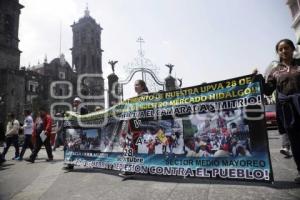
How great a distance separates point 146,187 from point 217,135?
1.46 m

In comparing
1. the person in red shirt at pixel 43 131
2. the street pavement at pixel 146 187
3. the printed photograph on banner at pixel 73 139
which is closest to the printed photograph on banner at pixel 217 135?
the street pavement at pixel 146 187

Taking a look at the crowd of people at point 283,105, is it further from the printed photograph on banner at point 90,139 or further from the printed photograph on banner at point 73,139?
the printed photograph on banner at point 73,139

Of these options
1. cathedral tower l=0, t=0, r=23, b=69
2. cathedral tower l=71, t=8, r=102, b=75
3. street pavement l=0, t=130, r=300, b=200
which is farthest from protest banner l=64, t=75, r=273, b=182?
cathedral tower l=71, t=8, r=102, b=75

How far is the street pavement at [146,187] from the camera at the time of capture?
3.18 meters

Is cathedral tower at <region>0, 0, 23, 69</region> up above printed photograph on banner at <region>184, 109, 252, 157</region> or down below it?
above

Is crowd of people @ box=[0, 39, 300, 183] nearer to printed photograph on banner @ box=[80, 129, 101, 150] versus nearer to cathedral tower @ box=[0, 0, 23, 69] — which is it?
printed photograph on banner @ box=[80, 129, 101, 150]

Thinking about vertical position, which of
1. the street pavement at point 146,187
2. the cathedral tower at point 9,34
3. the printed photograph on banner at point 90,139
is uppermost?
the cathedral tower at point 9,34

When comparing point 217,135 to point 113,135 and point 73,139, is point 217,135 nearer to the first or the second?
point 113,135

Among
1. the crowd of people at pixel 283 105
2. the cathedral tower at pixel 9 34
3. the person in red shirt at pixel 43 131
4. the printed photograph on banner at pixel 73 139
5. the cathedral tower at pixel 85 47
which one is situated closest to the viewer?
the crowd of people at pixel 283 105

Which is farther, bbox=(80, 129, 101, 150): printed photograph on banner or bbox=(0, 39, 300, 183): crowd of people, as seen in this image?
bbox=(80, 129, 101, 150): printed photograph on banner

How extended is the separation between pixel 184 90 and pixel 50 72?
65586mm

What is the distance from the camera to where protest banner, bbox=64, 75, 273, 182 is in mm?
3590

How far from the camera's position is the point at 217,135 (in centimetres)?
393

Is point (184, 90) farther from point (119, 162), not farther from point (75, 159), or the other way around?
point (75, 159)
